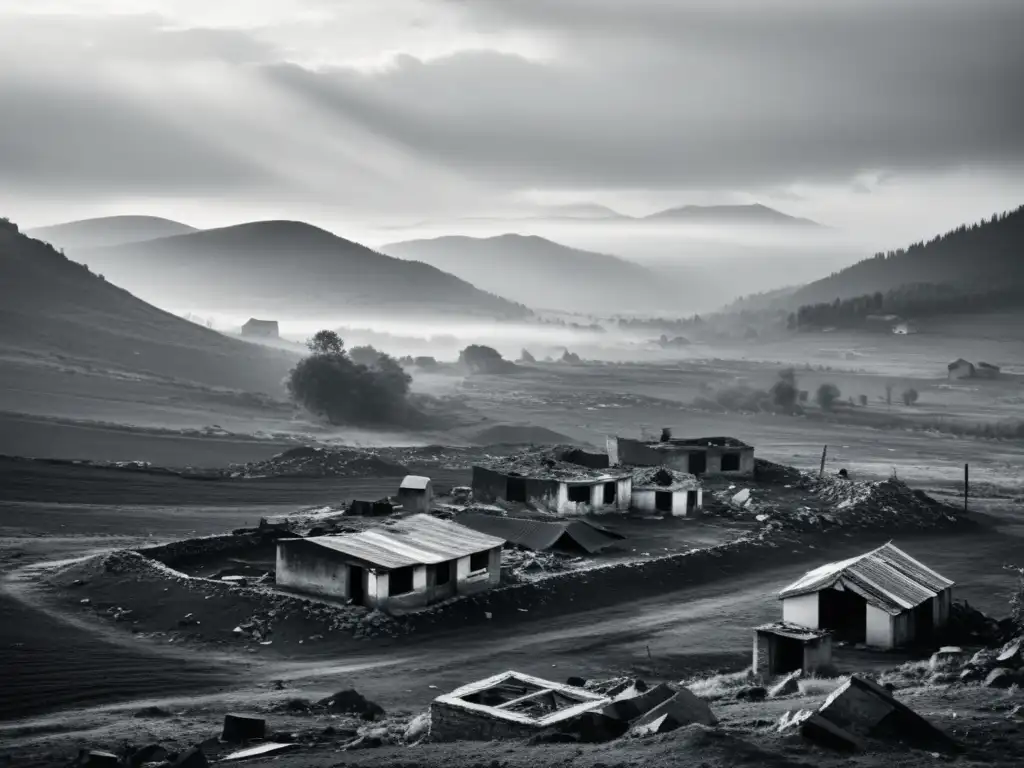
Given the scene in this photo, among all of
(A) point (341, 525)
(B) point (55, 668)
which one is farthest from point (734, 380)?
(B) point (55, 668)

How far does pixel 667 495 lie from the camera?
2073 inches

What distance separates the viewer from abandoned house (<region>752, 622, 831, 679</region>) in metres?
28.8

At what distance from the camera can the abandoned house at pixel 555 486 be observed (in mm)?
50719

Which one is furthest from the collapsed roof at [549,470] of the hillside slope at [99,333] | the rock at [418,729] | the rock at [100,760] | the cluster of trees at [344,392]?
the hillside slope at [99,333]

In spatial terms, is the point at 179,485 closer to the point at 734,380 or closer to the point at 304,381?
the point at 304,381

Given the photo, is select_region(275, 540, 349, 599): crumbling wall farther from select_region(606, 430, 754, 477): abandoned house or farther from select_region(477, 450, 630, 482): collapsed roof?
select_region(606, 430, 754, 477): abandoned house

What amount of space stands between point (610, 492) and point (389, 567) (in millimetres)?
19682

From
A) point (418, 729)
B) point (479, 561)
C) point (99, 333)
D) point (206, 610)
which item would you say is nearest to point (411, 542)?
point (479, 561)

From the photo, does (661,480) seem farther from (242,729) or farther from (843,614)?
(242,729)

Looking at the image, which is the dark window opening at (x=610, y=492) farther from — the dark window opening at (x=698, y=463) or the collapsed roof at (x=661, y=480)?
the dark window opening at (x=698, y=463)

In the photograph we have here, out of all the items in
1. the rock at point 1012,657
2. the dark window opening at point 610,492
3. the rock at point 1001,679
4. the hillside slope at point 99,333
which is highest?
the hillside slope at point 99,333

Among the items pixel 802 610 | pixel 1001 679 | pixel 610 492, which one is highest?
pixel 610 492

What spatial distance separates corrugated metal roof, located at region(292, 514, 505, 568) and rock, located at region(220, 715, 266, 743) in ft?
37.5

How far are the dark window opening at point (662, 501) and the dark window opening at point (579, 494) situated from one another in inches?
134
